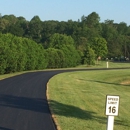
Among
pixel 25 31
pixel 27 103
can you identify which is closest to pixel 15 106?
pixel 27 103

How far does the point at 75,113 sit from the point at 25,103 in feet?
9.82

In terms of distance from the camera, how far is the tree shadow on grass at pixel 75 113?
44.2 feet

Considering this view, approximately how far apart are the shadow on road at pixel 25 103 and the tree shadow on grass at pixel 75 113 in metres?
0.45

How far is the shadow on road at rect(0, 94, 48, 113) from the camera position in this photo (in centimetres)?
1529

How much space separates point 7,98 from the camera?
17.9 m

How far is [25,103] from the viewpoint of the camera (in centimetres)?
1648

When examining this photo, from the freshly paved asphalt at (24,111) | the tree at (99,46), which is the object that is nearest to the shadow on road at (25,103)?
the freshly paved asphalt at (24,111)

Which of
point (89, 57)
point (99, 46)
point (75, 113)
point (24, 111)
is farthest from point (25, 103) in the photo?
point (99, 46)

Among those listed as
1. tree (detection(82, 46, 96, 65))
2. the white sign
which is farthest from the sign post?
tree (detection(82, 46, 96, 65))

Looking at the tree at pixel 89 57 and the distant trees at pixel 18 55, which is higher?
the distant trees at pixel 18 55

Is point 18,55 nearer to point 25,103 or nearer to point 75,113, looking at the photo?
point 25,103

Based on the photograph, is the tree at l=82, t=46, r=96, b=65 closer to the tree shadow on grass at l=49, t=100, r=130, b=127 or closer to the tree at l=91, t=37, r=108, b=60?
the tree at l=91, t=37, r=108, b=60

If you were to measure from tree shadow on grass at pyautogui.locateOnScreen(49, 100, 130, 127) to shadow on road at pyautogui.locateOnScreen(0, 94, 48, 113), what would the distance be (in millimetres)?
448

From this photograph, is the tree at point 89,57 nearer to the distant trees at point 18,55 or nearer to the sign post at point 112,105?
the distant trees at point 18,55
